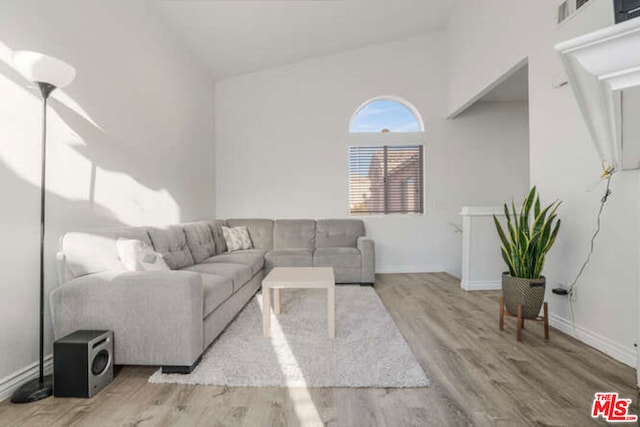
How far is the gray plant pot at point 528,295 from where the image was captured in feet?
7.32

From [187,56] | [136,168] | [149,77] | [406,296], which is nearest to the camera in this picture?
[136,168]

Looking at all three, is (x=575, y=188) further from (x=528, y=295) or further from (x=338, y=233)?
(x=338, y=233)

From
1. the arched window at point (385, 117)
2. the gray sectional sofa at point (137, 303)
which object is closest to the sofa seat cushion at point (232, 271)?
the gray sectional sofa at point (137, 303)

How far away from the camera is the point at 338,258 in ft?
13.0

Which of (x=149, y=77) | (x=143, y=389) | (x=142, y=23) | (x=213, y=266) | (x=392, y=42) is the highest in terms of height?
(x=392, y=42)

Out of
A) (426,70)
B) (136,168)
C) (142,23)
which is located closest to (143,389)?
(136,168)

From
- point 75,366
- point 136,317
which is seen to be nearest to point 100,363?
point 75,366

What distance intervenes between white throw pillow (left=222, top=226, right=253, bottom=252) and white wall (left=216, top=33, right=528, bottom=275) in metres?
0.57

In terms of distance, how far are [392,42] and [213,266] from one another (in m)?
4.20

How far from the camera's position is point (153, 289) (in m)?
1.78

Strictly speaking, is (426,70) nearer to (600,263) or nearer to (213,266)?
(600,263)

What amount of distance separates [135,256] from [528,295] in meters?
2.71

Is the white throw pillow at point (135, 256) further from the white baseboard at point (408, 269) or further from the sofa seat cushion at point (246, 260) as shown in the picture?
the white baseboard at point (408, 269)

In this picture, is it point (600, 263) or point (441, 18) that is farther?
point (441, 18)
